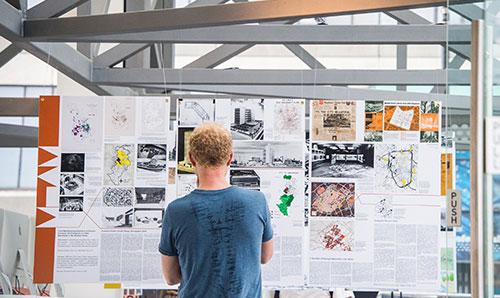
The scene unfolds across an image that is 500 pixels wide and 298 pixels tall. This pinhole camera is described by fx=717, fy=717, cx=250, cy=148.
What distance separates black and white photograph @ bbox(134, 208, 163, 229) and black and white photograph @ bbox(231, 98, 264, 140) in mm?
664

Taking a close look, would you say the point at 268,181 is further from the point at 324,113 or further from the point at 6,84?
the point at 6,84

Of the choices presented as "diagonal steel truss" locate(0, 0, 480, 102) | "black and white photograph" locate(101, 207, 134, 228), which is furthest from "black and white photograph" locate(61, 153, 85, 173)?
"diagonal steel truss" locate(0, 0, 480, 102)

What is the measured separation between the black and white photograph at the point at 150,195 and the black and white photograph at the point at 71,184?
349mm

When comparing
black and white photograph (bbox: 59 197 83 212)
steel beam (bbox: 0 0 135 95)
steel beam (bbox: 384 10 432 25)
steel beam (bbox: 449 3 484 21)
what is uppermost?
steel beam (bbox: 384 10 432 25)

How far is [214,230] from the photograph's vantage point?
2447mm

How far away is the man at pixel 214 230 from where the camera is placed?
2441mm

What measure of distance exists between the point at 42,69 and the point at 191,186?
7807 mm

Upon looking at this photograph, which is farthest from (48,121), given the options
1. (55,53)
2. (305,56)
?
(305,56)

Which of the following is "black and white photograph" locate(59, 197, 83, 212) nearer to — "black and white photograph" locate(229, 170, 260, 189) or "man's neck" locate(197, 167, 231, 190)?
"black and white photograph" locate(229, 170, 260, 189)

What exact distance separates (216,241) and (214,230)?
4 cm

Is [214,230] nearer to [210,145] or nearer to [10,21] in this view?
[210,145]

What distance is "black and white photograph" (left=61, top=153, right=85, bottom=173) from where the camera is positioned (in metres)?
4.36

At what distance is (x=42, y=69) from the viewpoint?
11.4 m

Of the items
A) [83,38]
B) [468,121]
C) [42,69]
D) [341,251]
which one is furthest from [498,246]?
[42,69]
